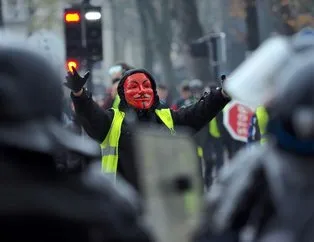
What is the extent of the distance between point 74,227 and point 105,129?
542 cm

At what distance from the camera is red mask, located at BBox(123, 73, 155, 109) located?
10180mm

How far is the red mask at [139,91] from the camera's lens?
10.2 meters

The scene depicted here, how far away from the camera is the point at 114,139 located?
969 cm

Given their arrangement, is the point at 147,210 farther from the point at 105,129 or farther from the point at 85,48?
the point at 85,48

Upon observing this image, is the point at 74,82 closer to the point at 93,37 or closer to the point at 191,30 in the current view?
the point at 93,37

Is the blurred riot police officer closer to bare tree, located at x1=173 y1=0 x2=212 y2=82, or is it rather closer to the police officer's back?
the police officer's back

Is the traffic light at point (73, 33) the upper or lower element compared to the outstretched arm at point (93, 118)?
upper

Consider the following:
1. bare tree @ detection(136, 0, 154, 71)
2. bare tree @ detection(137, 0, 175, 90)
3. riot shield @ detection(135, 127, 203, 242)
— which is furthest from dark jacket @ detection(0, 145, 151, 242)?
bare tree @ detection(136, 0, 154, 71)

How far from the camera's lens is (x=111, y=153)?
9.57m

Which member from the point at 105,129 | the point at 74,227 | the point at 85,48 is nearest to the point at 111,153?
the point at 105,129

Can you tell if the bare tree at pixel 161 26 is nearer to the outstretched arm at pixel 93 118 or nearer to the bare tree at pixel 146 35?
the bare tree at pixel 146 35

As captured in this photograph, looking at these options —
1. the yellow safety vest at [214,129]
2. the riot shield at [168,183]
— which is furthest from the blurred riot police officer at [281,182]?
the yellow safety vest at [214,129]

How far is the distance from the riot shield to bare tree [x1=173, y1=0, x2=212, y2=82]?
2851cm

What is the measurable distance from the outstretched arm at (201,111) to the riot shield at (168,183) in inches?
209
